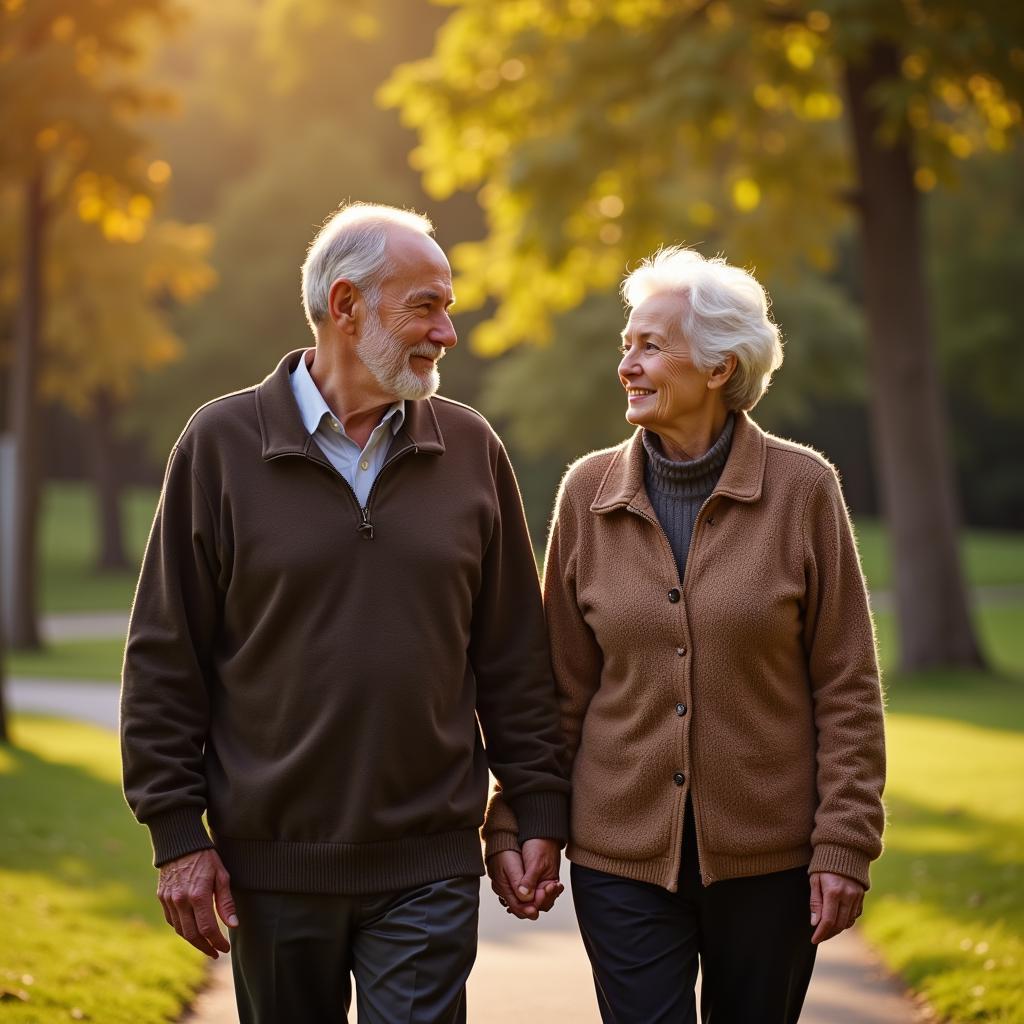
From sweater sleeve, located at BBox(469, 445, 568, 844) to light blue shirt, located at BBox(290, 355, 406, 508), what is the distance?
352 mm

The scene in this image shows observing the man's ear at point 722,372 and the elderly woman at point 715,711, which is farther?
the man's ear at point 722,372

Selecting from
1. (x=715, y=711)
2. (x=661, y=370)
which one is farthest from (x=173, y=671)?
(x=661, y=370)

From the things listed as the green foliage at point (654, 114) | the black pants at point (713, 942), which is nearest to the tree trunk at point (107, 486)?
the green foliage at point (654, 114)

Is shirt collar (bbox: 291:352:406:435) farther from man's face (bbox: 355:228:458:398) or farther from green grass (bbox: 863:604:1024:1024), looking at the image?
green grass (bbox: 863:604:1024:1024)

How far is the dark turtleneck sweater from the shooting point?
3926mm

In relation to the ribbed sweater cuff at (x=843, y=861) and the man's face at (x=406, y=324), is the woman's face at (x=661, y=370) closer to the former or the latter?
the man's face at (x=406, y=324)

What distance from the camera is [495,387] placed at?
3938cm

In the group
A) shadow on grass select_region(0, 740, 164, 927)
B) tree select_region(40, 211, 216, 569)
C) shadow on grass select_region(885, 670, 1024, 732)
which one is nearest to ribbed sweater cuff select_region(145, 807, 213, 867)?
shadow on grass select_region(0, 740, 164, 927)

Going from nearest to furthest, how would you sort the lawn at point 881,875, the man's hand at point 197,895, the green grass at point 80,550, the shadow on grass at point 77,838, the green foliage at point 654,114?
the man's hand at point 197,895 < the lawn at point 881,875 < the shadow on grass at point 77,838 < the green foliage at point 654,114 < the green grass at point 80,550

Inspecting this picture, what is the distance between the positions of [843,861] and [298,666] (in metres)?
1.31

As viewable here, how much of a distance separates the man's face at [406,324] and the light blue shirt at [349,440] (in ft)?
0.30

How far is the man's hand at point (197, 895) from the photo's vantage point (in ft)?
11.7

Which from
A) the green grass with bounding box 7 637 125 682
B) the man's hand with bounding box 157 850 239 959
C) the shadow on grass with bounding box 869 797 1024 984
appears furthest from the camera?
the green grass with bounding box 7 637 125 682

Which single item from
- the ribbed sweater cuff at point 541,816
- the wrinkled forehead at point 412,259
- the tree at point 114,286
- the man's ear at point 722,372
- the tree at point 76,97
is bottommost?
the ribbed sweater cuff at point 541,816
